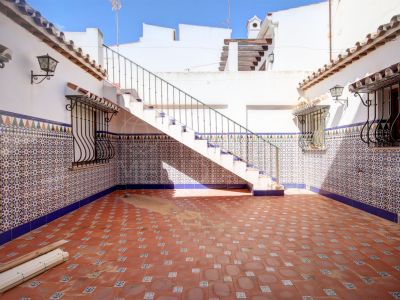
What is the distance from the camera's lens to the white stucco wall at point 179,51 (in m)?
14.9

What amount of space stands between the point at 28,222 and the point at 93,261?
1.60 metres

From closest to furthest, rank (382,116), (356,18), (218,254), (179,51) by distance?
(218,254), (382,116), (356,18), (179,51)

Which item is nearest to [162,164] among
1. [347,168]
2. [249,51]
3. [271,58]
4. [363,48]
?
[347,168]

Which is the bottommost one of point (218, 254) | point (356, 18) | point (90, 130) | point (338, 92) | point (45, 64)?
point (218, 254)

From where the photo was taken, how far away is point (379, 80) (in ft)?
12.6

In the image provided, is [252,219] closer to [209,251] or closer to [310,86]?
[209,251]

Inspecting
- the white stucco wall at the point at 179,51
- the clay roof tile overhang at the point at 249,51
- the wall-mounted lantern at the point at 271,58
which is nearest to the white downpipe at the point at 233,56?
the clay roof tile overhang at the point at 249,51

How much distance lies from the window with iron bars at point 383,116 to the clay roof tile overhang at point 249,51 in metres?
5.74

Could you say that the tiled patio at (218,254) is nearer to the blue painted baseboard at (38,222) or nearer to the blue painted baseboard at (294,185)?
the blue painted baseboard at (38,222)

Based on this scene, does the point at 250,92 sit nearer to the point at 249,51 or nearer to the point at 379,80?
the point at 379,80

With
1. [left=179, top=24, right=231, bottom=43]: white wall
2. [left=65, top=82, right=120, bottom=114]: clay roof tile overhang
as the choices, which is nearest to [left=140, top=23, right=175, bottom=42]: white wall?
[left=179, top=24, right=231, bottom=43]: white wall

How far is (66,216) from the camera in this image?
465 cm

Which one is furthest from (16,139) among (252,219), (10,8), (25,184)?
(252,219)

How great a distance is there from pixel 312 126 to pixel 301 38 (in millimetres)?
4450
